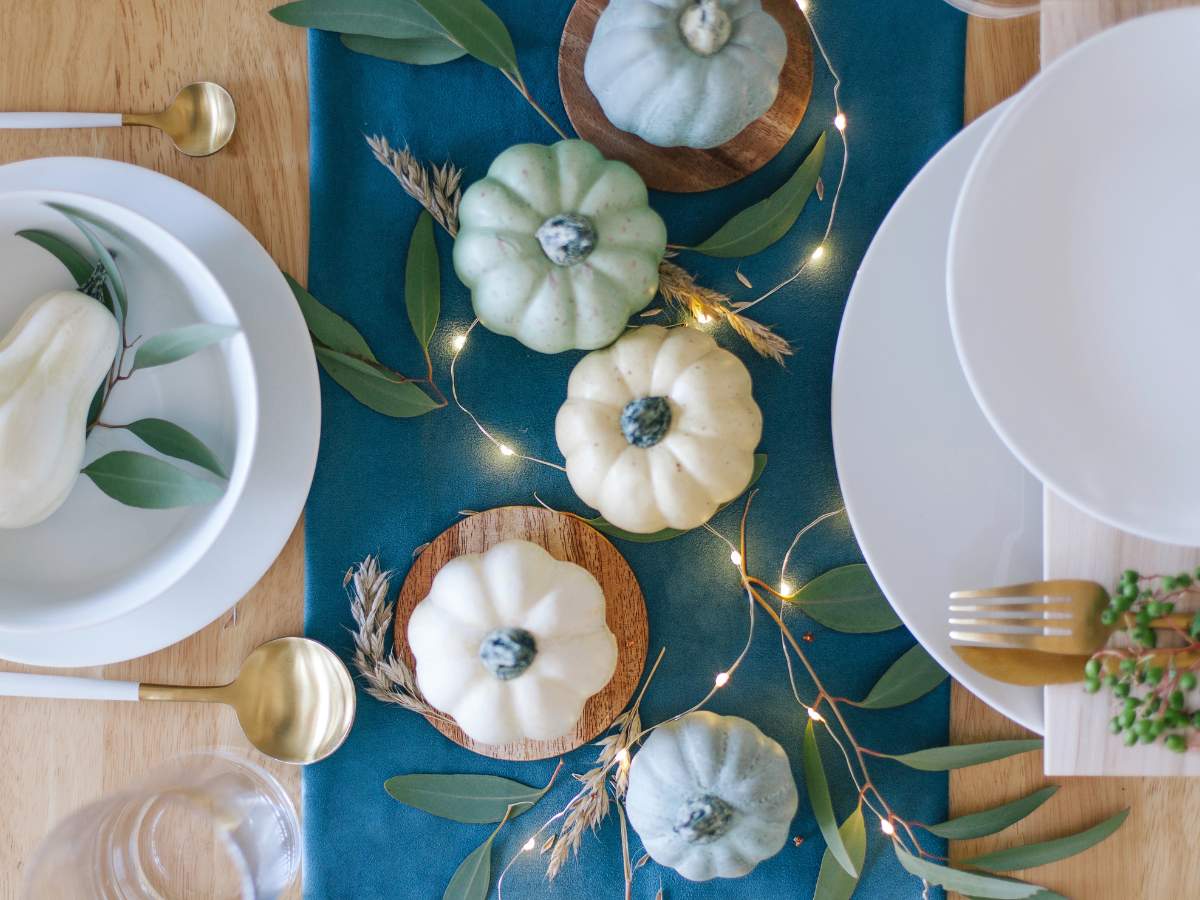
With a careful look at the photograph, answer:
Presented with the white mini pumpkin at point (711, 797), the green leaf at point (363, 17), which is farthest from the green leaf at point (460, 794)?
the green leaf at point (363, 17)

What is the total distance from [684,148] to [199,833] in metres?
0.75

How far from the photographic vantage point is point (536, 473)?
86cm

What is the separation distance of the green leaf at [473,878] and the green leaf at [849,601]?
0.36 m

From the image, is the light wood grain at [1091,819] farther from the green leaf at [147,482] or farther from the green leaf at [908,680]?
the green leaf at [147,482]

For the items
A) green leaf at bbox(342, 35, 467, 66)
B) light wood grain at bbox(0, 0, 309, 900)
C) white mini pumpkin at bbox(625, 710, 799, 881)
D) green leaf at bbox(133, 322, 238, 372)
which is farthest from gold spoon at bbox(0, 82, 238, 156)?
white mini pumpkin at bbox(625, 710, 799, 881)

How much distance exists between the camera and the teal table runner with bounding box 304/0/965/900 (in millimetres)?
843

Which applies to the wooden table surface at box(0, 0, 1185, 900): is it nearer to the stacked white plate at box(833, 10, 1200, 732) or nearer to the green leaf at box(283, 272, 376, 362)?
the green leaf at box(283, 272, 376, 362)

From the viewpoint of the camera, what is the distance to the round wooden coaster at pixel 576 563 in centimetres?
85

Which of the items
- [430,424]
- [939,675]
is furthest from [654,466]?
[939,675]

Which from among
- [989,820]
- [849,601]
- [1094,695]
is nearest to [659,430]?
[849,601]

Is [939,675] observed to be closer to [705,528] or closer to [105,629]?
[705,528]

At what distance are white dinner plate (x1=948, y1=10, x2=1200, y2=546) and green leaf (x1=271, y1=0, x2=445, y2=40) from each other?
0.50 meters

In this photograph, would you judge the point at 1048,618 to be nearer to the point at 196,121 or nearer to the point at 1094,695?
the point at 1094,695

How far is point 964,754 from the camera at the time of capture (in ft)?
2.73
